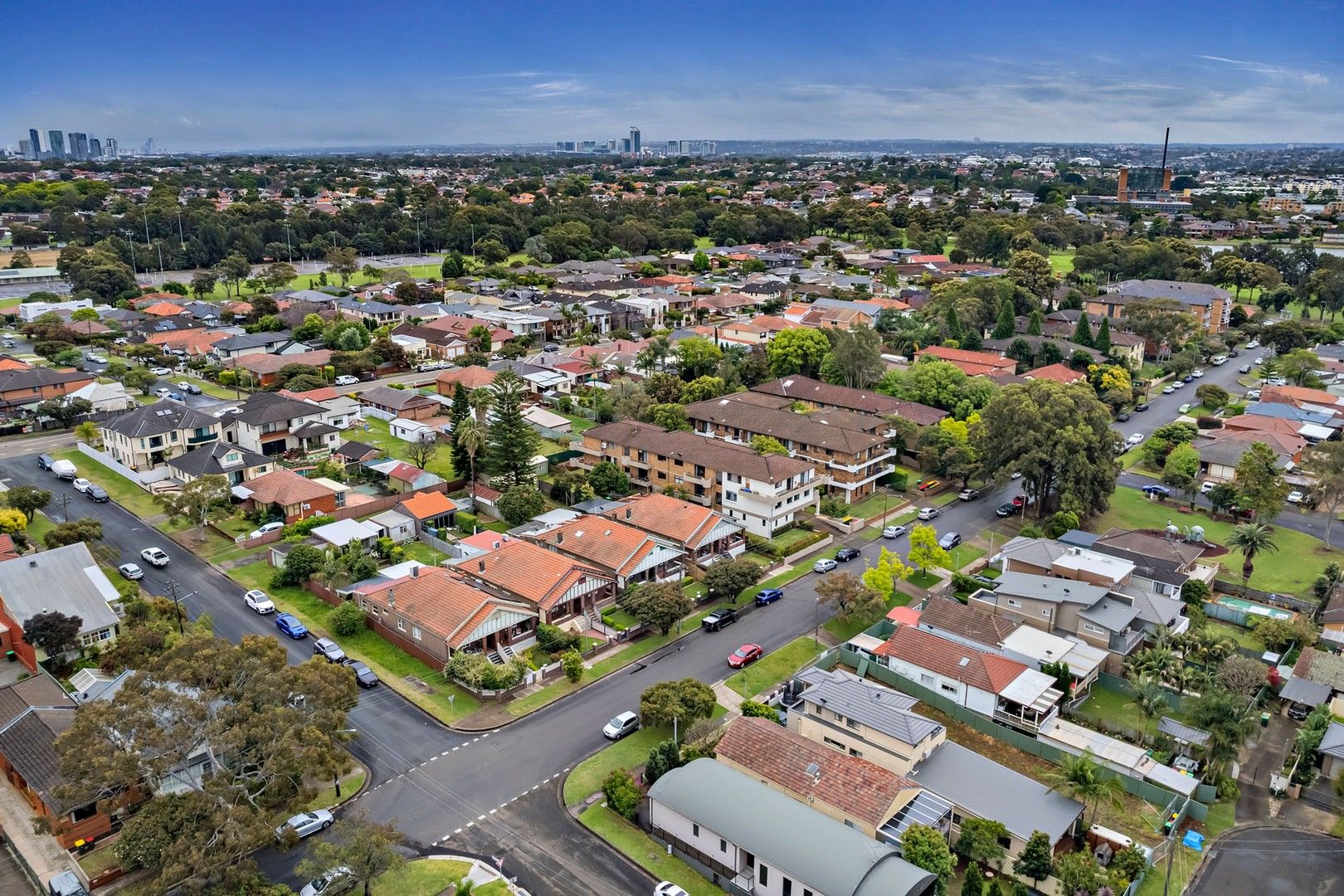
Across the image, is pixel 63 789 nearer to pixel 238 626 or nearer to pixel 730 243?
pixel 238 626

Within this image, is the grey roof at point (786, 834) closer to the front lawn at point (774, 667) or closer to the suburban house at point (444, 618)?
the front lawn at point (774, 667)

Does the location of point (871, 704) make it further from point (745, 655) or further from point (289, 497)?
point (289, 497)

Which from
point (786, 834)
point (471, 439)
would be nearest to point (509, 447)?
point (471, 439)

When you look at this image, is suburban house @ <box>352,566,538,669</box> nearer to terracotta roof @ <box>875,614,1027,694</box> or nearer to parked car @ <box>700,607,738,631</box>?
parked car @ <box>700,607,738,631</box>

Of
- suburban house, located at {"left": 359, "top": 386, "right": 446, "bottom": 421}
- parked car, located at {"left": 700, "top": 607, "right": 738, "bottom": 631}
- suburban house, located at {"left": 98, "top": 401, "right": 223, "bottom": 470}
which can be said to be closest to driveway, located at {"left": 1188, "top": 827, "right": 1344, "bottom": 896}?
parked car, located at {"left": 700, "top": 607, "right": 738, "bottom": 631}

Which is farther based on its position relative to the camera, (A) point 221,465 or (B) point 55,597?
(A) point 221,465

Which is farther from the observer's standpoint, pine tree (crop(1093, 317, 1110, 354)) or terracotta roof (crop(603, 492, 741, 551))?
pine tree (crop(1093, 317, 1110, 354))

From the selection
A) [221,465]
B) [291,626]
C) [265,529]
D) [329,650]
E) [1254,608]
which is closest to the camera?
[329,650]
